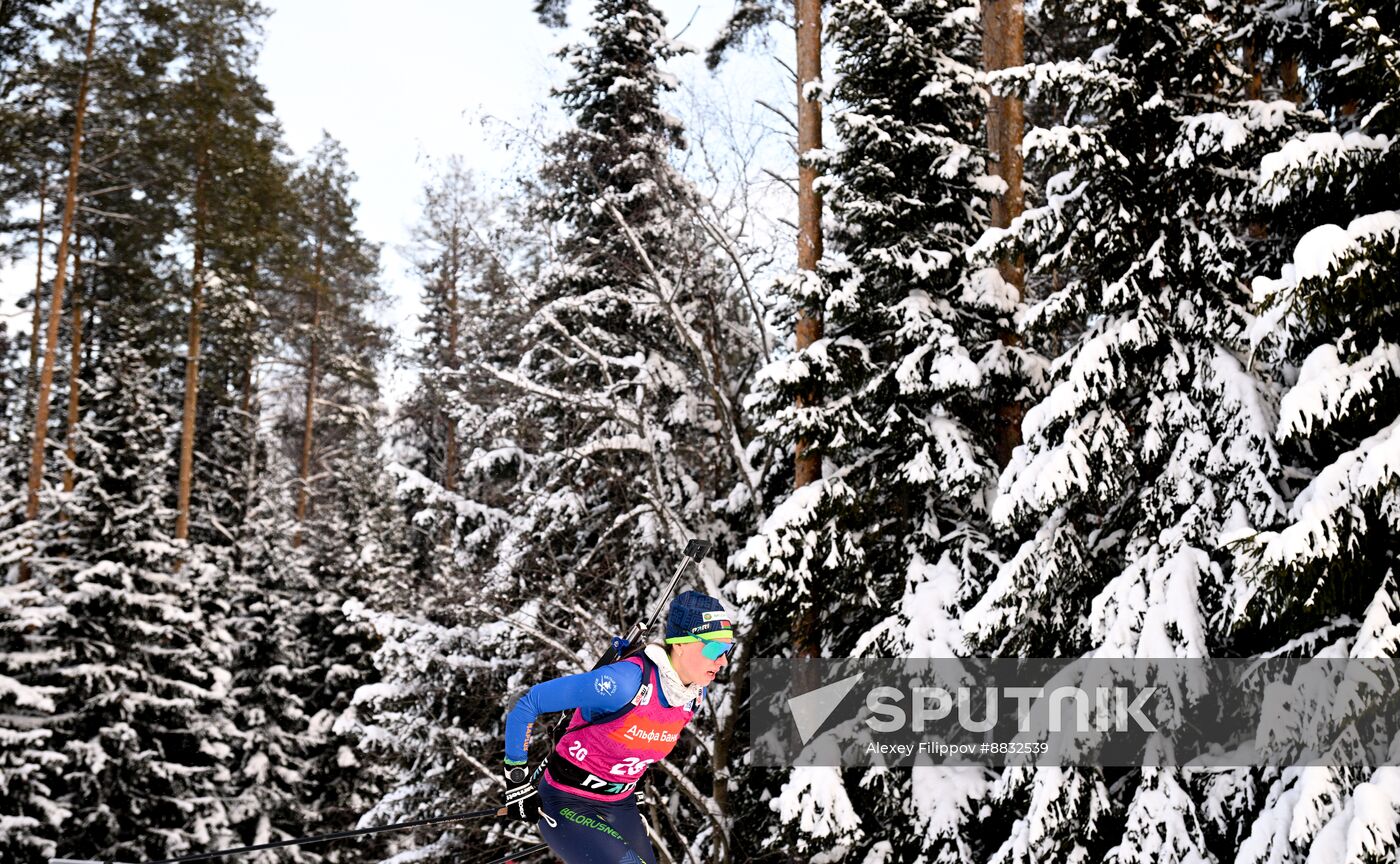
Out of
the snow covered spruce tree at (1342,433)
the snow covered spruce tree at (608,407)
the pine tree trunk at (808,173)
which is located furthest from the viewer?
the snow covered spruce tree at (608,407)

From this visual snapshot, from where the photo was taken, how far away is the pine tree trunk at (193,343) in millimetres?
23047

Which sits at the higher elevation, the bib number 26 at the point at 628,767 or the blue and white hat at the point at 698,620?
the blue and white hat at the point at 698,620

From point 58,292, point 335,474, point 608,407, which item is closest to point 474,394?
point 608,407

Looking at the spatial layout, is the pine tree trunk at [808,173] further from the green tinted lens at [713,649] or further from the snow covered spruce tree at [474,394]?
the green tinted lens at [713,649]

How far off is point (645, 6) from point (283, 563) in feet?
55.7

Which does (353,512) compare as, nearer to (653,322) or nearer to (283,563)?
(283,563)

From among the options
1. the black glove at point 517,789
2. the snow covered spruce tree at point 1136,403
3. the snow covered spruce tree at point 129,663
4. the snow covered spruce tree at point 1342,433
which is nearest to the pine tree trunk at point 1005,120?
the snow covered spruce tree at point 1136,403

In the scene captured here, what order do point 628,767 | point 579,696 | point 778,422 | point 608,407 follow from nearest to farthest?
point 579,696, point 628,767, point 778,422, point 608,407

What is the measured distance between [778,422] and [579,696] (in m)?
5.72

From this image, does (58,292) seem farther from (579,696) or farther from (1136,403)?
(1136,403)

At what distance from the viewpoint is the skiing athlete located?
485cm

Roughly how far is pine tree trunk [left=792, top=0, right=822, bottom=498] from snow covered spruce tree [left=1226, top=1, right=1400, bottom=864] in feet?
18.2

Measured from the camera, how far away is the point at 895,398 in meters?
10.4

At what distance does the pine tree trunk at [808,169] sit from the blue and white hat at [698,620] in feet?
21.6
